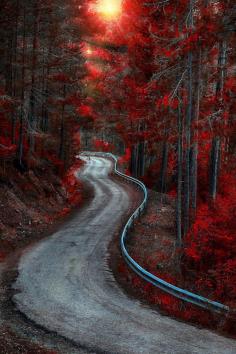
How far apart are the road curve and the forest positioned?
37.5 inches

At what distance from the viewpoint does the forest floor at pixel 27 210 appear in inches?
701

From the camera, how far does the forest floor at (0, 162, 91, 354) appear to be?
17.8 m

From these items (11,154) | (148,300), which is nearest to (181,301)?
(148,300)

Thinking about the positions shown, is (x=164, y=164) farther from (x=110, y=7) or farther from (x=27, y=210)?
(x=110, y=7)

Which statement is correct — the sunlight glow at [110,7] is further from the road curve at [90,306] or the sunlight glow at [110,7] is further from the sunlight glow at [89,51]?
the road curve at [90,306]

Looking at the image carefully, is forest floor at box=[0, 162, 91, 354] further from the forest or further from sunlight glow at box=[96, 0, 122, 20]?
sunlight glow at box=[96, 0, 122, 20]

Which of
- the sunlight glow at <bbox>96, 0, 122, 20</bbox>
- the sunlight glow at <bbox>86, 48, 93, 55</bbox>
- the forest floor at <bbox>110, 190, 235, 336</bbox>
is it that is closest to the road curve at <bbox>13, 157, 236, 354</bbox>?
the forest floor at <bbox>110, 190, 235, 336</bbox>

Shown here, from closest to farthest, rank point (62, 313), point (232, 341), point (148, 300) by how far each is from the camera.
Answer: point (232, 341)
point (62, 313)
point (148, 300)

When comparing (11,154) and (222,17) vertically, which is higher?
(222,17)

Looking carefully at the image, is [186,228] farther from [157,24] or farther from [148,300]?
[157,24]

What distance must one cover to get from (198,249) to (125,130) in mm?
24672

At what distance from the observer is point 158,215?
26266mm

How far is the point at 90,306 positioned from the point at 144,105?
19.1m

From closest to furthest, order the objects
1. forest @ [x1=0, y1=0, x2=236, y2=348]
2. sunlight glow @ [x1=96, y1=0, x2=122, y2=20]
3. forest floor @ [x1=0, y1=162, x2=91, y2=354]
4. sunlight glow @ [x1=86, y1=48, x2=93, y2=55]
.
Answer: forest @ [x1=0, y1=0, x2=236, y2=348] → forest floor @ [x1=0, y1=162, x2=91, y2=354] → sunlight glow @ [x1=96, y1=0, x2=122, y2=20] → sunlight glow @ [x1=86, y1=48, x2=93, y2=55]
